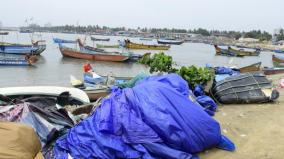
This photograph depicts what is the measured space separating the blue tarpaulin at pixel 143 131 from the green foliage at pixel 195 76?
3.29m

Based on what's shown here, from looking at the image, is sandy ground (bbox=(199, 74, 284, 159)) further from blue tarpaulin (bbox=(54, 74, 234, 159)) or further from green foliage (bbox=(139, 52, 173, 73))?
green foliage (bbox=(139, 52, 173, 73))

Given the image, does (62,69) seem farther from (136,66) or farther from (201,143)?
A: (201,143)

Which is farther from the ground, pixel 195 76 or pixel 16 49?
pixel 195 76

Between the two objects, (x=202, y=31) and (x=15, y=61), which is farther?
(x=202, y=31)

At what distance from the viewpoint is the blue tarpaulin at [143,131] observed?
13.6 feet

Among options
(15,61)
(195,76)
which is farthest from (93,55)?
(195,76)

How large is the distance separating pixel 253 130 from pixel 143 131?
2.21 m

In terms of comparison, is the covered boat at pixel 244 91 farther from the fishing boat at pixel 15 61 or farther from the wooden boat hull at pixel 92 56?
the wooden boat hull at pixel 92 56

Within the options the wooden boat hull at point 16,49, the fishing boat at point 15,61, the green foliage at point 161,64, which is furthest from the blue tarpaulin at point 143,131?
the wooden boat hull at point 16,49

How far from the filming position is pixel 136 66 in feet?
103

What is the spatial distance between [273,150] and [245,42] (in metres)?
123

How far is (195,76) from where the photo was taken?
8.06 metres

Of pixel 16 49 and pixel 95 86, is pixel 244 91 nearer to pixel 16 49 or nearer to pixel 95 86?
pixel 95 86

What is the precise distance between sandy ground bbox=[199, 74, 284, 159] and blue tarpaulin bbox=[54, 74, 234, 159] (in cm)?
31
